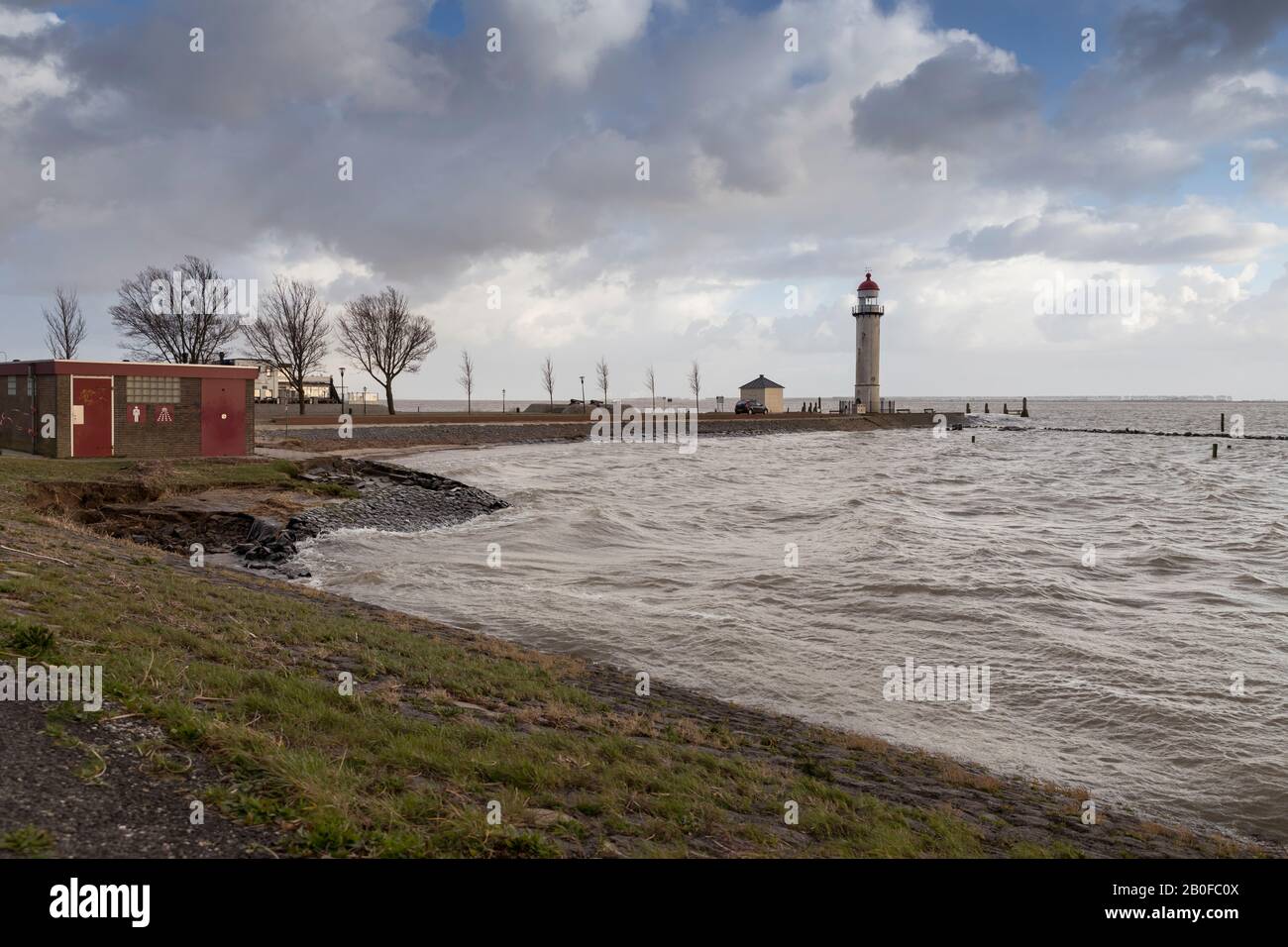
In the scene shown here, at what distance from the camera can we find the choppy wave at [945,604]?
10.8m

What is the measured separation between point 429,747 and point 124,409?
32827mm

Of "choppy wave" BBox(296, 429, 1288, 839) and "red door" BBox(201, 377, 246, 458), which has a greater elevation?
"red door" BBox(201, 377, 246, 458)

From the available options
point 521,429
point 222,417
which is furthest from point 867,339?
point 222,417

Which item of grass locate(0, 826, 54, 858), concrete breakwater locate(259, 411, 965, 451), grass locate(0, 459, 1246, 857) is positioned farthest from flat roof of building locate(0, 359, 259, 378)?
grass locate(0, 826, 54, 858)

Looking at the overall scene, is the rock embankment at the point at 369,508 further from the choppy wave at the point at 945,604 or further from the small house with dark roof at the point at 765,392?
the small house with dark roof at the point at 765,392

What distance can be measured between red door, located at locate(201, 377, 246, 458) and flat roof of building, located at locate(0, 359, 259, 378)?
0.38 metres

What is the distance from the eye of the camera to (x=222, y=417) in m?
36.2

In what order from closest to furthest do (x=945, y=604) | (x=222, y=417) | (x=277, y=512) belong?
(x=945, y=604) → (x=277, y=512) → (x=222, y=417)

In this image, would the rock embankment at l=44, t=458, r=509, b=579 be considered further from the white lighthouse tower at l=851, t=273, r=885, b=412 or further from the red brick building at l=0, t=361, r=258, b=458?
the white lighthouse tower at l=851, t=273, r=885, b=412

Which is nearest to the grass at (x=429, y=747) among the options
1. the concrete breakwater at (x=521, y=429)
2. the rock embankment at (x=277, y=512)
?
the rock embankment at (x=277, y=512)

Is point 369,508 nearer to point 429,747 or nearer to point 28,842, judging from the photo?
point 429,747

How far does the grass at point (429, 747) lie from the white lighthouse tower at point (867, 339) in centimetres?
8532

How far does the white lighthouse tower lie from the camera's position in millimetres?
91000
